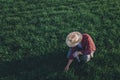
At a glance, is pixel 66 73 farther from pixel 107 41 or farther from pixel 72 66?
pixel 107 41

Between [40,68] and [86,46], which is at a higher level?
[86,46]

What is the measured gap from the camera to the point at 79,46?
10680 mm

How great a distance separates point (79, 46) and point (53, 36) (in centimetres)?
168

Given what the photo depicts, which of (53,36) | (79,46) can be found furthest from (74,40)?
(53,36)

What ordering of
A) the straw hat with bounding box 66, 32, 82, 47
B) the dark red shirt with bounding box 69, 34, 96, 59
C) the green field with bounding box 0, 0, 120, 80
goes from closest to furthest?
the straw hat with bounding box 66, 32, 82, 47 < the dark red shirt with bounding box 69, 34, 96, 59 < the green field with bounding box 0, 0, 120, 80

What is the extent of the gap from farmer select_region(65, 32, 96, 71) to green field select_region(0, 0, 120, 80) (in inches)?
13.5

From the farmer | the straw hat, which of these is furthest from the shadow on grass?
the straw hat

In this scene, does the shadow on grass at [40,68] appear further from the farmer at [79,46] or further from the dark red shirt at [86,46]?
the dark red shirt at [86,46]

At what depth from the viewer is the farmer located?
10.3m

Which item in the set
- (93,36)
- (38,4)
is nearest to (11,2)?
(38,4)

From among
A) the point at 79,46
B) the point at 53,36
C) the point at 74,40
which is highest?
the point at 74,40

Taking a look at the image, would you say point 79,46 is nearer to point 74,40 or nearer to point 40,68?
point 74,40

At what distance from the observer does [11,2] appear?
13953 millimetres

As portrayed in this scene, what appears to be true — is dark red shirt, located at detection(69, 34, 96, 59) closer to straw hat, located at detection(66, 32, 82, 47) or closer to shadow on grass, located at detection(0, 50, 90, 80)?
straw hat, located at detection(66, 32, 82, 47)
